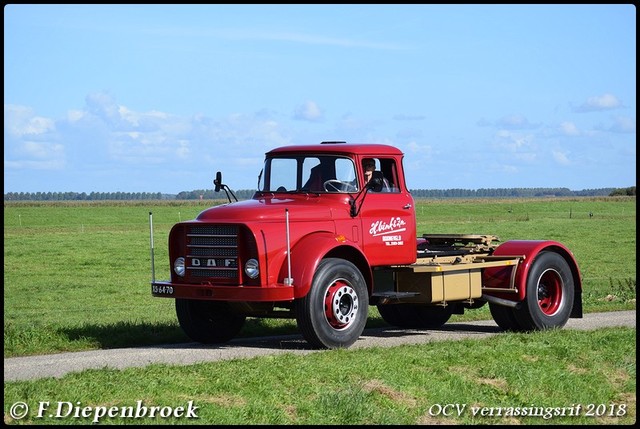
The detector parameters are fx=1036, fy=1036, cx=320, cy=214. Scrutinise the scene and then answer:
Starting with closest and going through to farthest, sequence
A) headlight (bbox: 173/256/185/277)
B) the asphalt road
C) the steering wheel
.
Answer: the asphalt road
headlight (bbox: 173/256/185/277)
the steering wheel

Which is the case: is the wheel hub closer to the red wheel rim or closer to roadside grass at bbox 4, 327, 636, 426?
roadside grass at bbox 4, 327, 636, 426

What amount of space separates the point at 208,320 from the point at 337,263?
2.35m

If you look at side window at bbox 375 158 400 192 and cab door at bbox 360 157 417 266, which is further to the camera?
side window at bbox 375 158 400 192

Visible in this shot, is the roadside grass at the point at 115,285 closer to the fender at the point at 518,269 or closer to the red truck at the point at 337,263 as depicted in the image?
the red truck at the point at 337,263

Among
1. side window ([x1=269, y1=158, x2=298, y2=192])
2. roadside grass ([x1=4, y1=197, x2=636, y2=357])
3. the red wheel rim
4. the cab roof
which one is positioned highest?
the cab roof

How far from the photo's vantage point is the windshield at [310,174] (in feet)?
48.6

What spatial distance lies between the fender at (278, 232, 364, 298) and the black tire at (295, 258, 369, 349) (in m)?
0.16

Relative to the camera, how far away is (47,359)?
43.0 ft

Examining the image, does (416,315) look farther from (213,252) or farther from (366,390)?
(366,390)

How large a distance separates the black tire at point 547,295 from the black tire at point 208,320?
4400 millimetres

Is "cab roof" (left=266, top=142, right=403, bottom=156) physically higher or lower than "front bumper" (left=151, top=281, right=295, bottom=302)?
higher

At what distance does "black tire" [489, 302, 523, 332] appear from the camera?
16.2m

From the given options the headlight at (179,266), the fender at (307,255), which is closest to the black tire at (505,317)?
the fender at (307,255)

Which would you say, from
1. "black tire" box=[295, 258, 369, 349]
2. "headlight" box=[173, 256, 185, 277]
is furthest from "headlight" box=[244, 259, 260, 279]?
"headlight" box=[173, 256, 185, 277]
